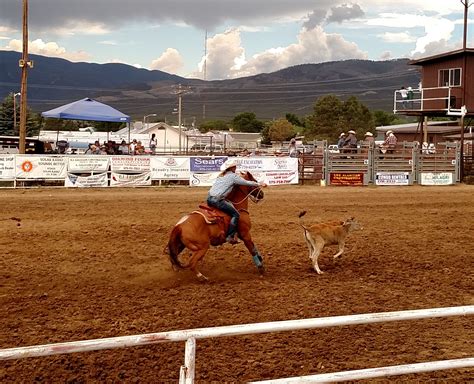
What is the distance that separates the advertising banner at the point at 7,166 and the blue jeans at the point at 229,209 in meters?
14.7

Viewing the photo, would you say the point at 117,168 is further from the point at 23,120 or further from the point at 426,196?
the point at 426,196

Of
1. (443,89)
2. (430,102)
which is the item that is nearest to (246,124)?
(430,102)

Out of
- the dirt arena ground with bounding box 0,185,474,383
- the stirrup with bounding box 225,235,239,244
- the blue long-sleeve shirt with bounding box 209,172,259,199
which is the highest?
the blue long-sleeve shirt with bounding box 209,172,259,199

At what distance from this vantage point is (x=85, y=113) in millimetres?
27078

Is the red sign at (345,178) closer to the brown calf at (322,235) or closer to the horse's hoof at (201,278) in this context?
the brown calf at (322,235)

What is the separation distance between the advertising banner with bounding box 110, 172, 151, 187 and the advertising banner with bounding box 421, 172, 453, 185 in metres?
11.8

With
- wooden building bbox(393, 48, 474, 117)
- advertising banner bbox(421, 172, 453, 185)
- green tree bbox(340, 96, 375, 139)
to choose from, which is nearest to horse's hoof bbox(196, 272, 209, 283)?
advertising banner bbox(421, 172, 453, 185)

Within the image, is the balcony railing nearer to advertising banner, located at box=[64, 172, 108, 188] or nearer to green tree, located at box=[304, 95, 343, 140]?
advertising banner, located at box=[64, 172, 108, 188]

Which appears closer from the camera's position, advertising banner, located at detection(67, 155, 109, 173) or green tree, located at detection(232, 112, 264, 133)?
advertising banner, located at detection(67, 155, 109, 173)

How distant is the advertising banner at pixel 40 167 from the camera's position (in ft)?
70.5

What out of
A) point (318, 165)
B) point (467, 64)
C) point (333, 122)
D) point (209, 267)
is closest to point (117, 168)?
point (318, 165)

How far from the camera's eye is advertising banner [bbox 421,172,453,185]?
2508cm

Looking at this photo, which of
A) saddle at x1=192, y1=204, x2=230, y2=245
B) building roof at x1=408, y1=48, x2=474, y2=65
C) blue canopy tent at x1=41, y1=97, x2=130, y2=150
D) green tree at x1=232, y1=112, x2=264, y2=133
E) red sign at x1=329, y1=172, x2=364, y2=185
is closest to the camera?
saddle at x1=192, y1=204, x2=230, y2=245

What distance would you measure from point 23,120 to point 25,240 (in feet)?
47.7
